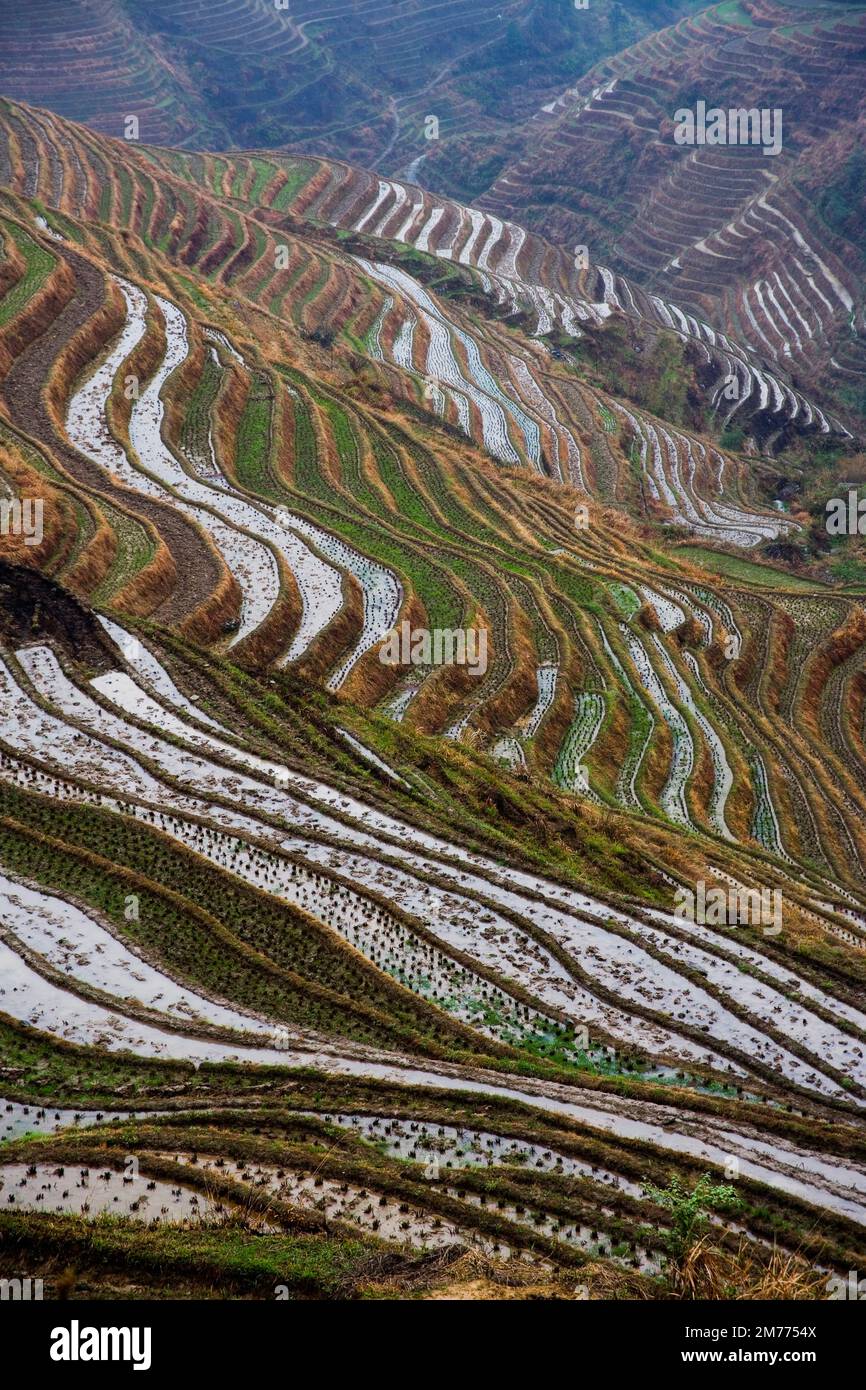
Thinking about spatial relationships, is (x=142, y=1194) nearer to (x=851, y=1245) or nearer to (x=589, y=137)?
(x=851, y=1245)

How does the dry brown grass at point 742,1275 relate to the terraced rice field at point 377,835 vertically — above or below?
below

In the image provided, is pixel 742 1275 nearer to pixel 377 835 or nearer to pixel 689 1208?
pixel 689 1208

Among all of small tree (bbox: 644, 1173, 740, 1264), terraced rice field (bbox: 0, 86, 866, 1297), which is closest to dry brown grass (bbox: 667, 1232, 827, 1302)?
small tree (bbox: 644, 1173, 740, 1264)

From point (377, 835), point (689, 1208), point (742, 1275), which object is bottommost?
point (742, 1275)

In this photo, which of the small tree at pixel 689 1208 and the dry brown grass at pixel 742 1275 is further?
the small tree at pixel 689 1208

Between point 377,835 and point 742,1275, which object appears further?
point 377,835

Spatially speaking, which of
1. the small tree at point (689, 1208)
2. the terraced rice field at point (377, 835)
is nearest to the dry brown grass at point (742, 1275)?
the small tree at point (689, 1208)

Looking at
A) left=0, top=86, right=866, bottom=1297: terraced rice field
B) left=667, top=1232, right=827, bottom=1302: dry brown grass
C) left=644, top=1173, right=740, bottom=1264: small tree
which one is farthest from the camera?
left=0, top=86, right=866, bottom=1297: terraced rice field

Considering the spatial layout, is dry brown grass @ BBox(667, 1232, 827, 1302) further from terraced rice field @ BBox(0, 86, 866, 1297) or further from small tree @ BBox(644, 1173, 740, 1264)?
terraced rice field @ BBox(0, 86, 866, 1297)

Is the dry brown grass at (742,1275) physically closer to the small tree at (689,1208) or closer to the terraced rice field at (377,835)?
the small tree at (689,1208)

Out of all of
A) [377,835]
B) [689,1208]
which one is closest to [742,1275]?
[689,1208]

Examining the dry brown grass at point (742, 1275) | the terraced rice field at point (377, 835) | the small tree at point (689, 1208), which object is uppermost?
the terraced rice field at point (377, 835)
